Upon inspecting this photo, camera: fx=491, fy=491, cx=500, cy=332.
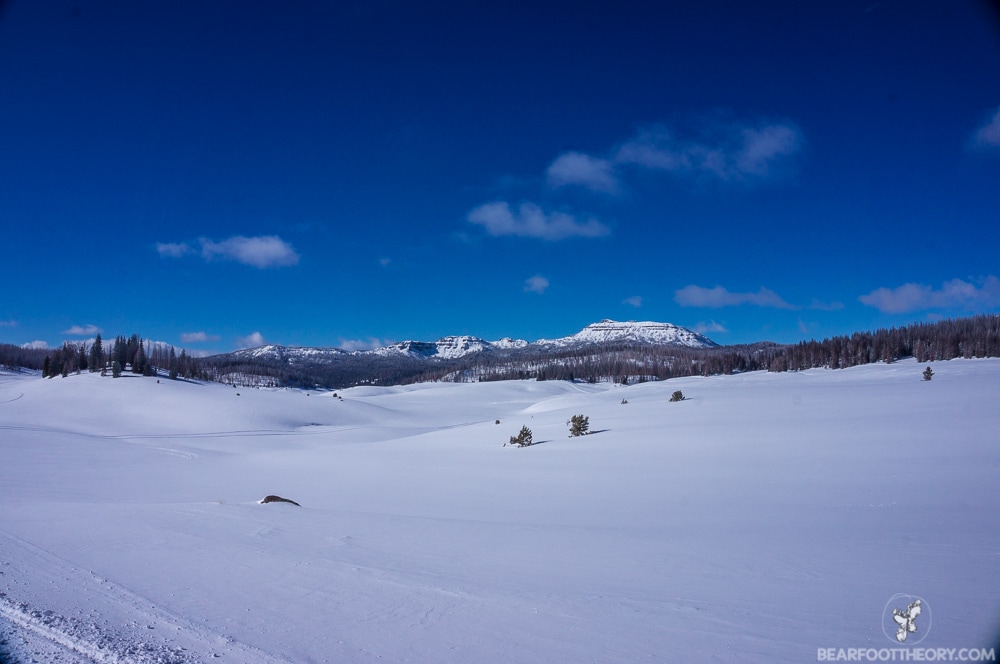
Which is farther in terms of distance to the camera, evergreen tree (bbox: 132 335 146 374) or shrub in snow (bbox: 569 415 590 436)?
evergreen tree (bbox: 132 335 146 374)

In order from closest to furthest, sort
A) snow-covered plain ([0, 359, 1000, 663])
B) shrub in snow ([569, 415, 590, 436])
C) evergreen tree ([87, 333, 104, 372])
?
snow-covered plain ([0, 359, 1000, 663]) → shrub in snow ([569, 415, 590, 436]) → evergreen tree ([87, 333, 104, 372])

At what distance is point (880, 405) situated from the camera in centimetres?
1997

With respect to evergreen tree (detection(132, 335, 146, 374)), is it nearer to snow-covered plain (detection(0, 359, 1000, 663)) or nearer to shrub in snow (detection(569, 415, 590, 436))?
snow-covered plain (detection(0, 359, 1000, 663))

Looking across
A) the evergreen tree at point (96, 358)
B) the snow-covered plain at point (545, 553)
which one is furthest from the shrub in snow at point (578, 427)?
the evergreen tree at point (96, 358)

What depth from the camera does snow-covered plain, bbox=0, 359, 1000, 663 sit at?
3826 millimetres

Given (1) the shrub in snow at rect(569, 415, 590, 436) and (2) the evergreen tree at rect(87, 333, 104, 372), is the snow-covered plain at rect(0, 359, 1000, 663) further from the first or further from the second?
(2) the evergreen tree at rect(87, 333, 104, 372)

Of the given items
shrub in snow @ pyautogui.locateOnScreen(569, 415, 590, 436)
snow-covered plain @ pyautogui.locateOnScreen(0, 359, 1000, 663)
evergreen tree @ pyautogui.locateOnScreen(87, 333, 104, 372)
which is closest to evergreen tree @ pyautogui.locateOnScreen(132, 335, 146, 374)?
evergreen tree @ pyautogui.locateOnScreen(87, 333, 104, 372)

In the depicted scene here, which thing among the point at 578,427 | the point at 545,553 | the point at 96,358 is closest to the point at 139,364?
the point at 96,358

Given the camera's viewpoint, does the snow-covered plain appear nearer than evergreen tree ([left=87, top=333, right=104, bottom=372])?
Yes

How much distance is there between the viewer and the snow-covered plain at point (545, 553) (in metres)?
3.83

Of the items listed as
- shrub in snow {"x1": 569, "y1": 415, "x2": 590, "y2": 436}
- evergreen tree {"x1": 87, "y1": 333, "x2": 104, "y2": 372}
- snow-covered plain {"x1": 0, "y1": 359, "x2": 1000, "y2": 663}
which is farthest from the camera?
evergreen tree {"x1": 87, "y1": 333, "x2": 104, "y2": 372}

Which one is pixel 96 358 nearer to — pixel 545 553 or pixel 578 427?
pixel 578 427

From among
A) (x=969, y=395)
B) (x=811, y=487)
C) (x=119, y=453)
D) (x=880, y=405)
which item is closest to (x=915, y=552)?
(x=811, y=487)

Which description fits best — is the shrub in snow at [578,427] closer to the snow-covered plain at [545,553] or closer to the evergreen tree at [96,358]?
the snow-covered plain at [545,553]
